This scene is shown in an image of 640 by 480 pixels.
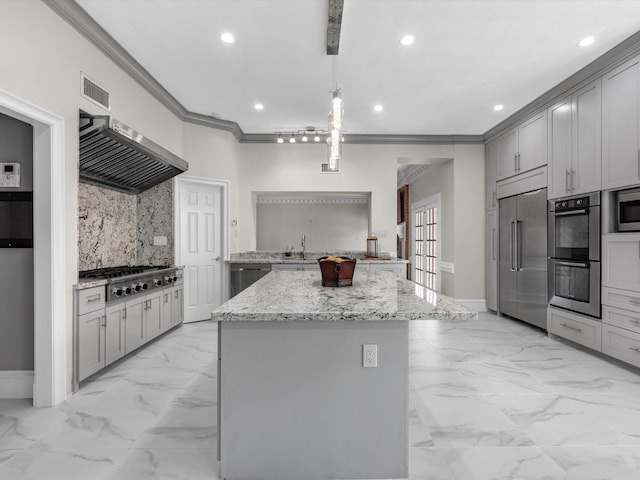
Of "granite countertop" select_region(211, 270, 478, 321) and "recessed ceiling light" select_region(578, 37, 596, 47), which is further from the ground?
"recessed ceiling light" select_region(578, 37, 596, 47)

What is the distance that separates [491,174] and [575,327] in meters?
2.70

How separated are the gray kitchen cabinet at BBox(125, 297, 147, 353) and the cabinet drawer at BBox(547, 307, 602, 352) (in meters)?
4.50

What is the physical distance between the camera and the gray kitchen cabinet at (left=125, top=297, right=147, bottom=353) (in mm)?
3330

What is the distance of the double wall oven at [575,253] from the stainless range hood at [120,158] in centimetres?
438

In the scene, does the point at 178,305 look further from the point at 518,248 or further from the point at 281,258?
the point at 518,248

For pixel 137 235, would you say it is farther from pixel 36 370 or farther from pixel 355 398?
pixel 355 398

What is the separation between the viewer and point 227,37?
10.1 ft

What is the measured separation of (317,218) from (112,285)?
4535 millimetres

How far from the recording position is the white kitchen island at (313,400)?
65.4 inches

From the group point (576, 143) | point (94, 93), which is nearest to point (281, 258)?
point (94, 93)

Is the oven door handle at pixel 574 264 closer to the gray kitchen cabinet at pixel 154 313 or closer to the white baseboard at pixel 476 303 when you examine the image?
the white baseboard at pixel 476 303

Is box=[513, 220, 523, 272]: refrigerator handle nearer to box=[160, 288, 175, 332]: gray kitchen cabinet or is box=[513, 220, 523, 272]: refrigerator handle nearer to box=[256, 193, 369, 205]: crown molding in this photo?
box=[256, 193, 369, 205]: crown molding

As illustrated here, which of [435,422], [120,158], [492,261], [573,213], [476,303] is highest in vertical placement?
[120,158]

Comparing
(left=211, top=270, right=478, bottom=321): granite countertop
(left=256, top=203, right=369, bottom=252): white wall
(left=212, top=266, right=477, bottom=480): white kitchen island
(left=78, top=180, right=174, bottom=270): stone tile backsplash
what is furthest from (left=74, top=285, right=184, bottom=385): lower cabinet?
Answer: (left=256, top=203, right=369, bottom=252): white wall
